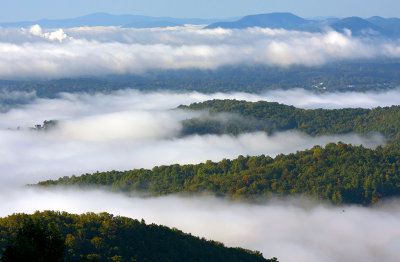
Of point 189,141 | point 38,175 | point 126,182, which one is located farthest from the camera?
point 189,141

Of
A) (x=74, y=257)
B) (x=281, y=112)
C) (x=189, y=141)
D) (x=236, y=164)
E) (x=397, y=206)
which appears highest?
(x=281, y=112)

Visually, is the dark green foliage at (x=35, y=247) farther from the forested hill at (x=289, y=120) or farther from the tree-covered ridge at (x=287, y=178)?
the forested hill at (x=289, y=120)

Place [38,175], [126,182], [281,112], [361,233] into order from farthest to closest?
[281,112]
[38,175]
[126,182]
[361,233]

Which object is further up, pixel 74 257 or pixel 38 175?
pixel 38 175

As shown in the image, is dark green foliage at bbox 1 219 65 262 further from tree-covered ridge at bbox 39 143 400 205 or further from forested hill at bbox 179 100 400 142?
forested hill at bbox 179 100 400 142

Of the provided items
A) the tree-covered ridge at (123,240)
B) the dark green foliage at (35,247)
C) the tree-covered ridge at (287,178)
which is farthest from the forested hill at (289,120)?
the dark green foliage at (35,247)

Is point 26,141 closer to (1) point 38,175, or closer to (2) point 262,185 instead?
(1) point 38,175

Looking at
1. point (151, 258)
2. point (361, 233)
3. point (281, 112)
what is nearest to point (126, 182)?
point (361, 233)
